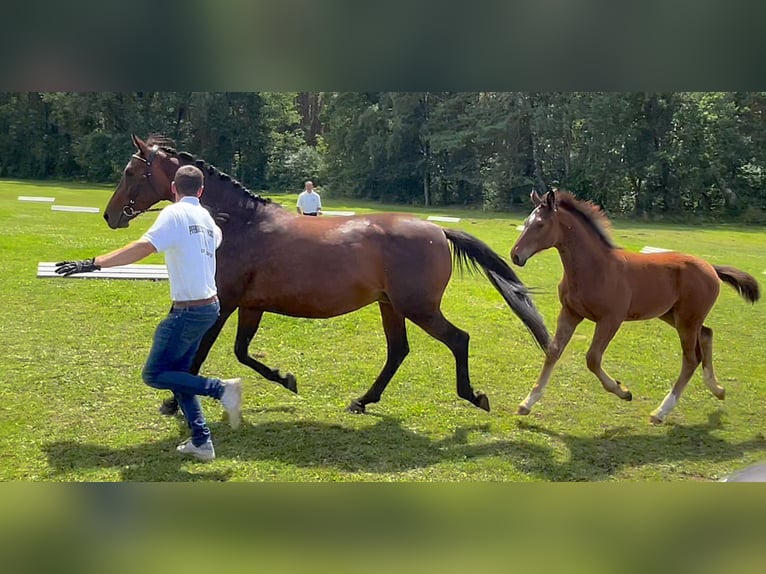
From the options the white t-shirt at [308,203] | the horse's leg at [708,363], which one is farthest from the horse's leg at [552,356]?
the white t-shirt at [308,203]

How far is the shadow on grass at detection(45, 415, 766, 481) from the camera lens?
4625 millimetres

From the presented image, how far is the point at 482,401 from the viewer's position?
574 cm

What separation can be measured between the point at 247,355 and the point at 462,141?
22.0 metres

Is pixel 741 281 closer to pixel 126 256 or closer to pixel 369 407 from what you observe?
pixel 369 407

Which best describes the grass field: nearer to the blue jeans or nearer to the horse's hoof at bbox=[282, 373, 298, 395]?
the horse's hoof at bbox=[282, 373, 298, 395]

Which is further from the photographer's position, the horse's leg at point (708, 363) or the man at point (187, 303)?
the horse's leg at point (708, 363)

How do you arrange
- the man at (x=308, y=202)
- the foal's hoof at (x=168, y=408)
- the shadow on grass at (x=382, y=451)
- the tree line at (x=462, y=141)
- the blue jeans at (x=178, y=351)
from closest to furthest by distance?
the blue jeans at (x=178, y=351), the shadow on grass at (x=382, y=451), the foal's hoof at (x=168, y=408), the man at (x=308, y=202), the tree line at (x=462, y=141)

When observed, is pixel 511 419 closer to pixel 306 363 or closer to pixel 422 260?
pixel 422 260

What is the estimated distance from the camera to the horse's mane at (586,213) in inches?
225

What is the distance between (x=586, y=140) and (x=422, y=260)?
22257 mm

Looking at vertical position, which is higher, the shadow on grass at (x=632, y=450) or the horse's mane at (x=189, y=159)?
the horse's mane at (x=189, y=159)

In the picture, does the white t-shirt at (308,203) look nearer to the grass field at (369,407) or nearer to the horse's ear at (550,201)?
the grass field at (369,407)

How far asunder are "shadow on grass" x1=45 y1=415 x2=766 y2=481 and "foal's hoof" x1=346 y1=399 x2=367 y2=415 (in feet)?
0.62

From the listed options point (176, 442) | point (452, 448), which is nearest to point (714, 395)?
point (452, 448)
